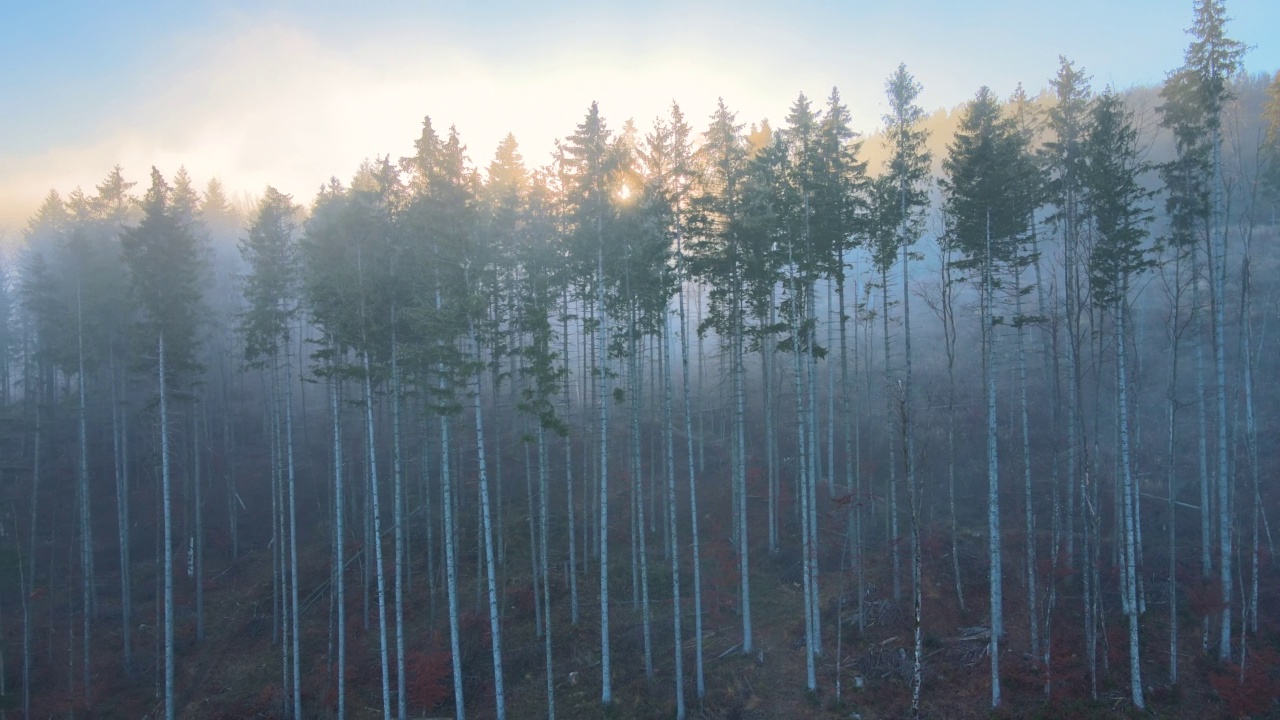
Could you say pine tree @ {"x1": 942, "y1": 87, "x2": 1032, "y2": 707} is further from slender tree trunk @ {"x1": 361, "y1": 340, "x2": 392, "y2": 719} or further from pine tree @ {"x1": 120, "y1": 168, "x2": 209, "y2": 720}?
pine tree @ {"x1": 120, "y1": 168, "x2": 209, "y2": 720}

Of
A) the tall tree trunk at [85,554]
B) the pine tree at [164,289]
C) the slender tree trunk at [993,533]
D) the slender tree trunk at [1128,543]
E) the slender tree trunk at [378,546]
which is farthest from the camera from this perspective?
the tall tree trunk at [85,554]

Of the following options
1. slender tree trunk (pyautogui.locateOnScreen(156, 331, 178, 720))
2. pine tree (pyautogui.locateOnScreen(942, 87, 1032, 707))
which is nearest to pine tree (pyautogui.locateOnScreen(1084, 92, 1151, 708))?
pine tree (pyautogui.locateOnScreen(942, 87, 1032, 707))

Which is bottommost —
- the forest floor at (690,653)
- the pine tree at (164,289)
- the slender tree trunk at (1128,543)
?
the forest floor at (690,653)

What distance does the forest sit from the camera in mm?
19938

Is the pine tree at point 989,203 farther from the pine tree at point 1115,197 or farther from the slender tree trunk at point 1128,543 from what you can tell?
the slender tree trunk at point 1128,543

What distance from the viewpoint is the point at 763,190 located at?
71.4ft

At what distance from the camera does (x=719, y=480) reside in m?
34.4

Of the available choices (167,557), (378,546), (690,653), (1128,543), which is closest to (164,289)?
(167,557)

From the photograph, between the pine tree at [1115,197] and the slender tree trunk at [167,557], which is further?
the slender tree trunk at [167,557]

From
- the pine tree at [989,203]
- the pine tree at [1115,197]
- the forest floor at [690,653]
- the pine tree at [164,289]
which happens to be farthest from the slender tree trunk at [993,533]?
the pine tree at [164,289]

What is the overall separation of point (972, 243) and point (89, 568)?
39.8 m

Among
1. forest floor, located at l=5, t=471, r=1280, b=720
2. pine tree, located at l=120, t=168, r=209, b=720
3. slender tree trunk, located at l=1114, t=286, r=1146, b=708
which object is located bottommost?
forest floor, located at l=5, t=471, r=1280, b=720

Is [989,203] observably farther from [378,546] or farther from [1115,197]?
[378,546]

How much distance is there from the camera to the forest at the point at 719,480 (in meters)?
19.9
